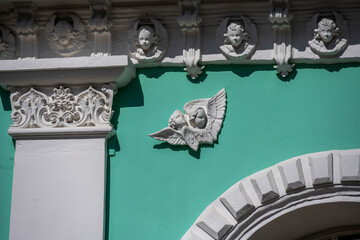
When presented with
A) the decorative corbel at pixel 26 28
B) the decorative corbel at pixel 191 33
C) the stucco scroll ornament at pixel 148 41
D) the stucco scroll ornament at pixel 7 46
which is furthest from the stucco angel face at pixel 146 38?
the stucco scroll ornament at pixel 7 46

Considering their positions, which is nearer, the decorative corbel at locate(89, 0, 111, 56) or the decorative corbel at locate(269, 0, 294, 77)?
the decorative corbel at locate(269, 0, 294, 77)

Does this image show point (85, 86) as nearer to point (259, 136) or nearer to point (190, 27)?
point (190, 27)

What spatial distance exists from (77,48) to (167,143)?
106 cm

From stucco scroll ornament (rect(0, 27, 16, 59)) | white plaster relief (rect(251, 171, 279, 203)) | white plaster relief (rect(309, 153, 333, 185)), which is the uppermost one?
stucco scroll ornament (rect(0, 27, 16, 59))

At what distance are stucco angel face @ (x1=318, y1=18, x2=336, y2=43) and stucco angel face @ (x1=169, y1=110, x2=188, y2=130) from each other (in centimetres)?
123

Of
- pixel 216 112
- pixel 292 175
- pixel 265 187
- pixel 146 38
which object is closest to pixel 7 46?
pixel 146 38

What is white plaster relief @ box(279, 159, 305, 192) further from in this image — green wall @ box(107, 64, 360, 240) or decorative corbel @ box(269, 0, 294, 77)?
decorative corbel @ box(269, 0, 294, 77)

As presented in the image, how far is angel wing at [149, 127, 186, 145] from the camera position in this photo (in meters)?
6.11

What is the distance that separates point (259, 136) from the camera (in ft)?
19.9

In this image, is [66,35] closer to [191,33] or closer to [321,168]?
[191,33]

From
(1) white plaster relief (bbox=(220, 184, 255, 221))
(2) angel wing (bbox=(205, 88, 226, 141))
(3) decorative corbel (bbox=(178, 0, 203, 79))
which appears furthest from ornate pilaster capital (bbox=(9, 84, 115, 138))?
(1) white plaster relief (bbox=(220, 184, 255, 221))

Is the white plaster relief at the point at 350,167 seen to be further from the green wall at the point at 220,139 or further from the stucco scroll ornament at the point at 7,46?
the stucco scroll ornament at the point at 7,46

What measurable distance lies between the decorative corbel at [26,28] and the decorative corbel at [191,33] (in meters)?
1.18

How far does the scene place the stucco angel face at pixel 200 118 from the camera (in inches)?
240
